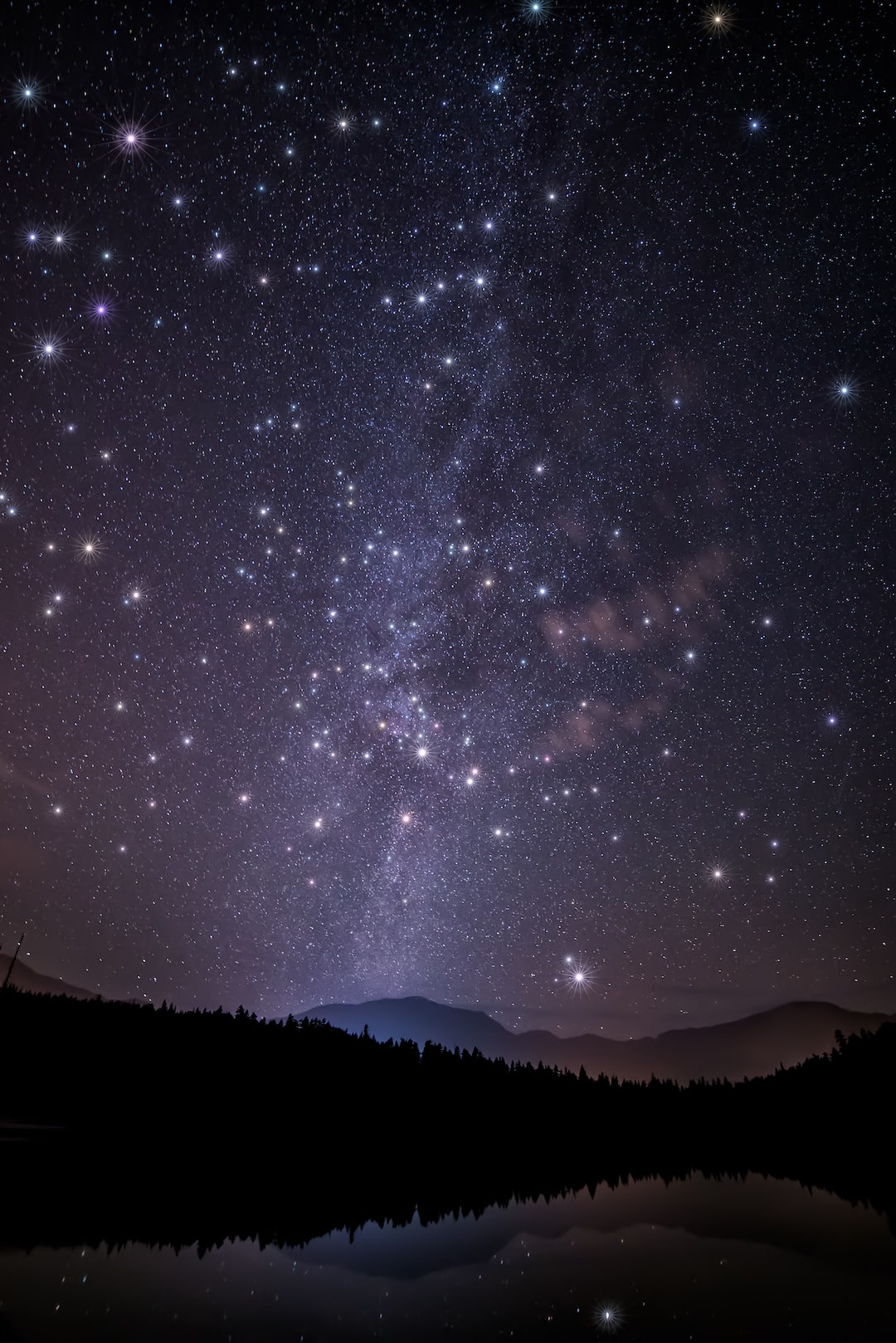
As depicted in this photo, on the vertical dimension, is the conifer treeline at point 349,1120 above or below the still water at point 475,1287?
below

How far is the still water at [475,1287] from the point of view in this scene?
6.91 m

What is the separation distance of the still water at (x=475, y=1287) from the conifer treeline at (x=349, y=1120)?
10.0 ft

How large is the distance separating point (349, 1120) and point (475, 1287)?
48786 millimetres

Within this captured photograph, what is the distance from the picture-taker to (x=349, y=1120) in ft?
161

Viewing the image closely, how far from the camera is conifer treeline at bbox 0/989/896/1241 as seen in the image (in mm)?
20141

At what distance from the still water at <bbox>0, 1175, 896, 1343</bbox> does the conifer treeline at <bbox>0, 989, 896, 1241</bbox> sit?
306cm

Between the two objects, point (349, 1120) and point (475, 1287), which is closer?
point (475, 1287)

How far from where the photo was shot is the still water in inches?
272

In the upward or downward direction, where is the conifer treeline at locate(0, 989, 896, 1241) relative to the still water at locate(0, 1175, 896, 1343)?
downward

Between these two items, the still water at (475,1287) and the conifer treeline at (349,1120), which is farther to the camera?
the conifer treeline at (349,1120)

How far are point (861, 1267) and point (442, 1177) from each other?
2304 cm

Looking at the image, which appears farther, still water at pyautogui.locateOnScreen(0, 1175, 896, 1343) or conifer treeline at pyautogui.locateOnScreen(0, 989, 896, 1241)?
conifer treeline at pyautogui.locateOnScreen(0, 989, 896, 1241)

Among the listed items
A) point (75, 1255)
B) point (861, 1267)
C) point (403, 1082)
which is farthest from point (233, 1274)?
point (403, 1082)

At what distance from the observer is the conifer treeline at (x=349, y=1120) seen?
20.1 meters
